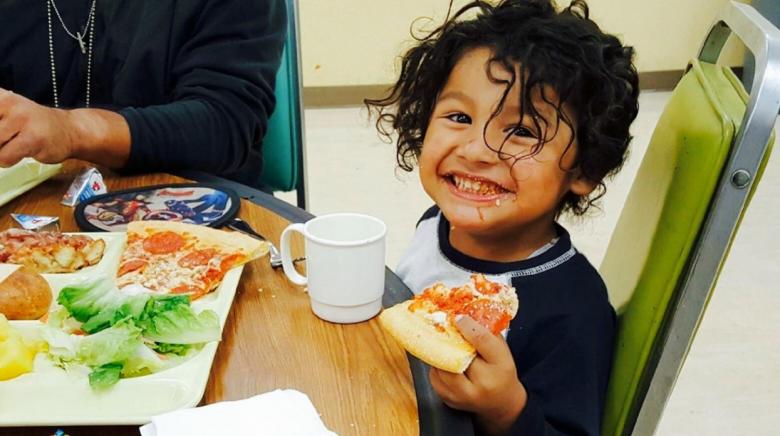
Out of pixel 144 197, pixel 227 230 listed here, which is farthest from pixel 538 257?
pixel 144 197

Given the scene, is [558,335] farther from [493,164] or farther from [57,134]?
[57,134]

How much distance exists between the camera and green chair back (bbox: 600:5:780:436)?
754mm

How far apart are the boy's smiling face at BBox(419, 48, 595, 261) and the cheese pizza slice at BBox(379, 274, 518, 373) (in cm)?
23

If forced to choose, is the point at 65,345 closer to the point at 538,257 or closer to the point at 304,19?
the point at 538,257

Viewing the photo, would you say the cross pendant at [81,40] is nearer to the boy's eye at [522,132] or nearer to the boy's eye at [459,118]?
the boy's eye at [459,118]

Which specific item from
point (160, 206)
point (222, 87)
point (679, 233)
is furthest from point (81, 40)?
point (679, 233)

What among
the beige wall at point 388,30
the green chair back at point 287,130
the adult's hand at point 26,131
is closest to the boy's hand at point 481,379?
the adult's hand at point 26,131

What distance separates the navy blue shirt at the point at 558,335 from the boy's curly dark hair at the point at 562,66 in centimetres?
16

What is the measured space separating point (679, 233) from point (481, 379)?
0.28 m

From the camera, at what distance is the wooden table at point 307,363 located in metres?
0.67

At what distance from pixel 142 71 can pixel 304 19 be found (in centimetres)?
318

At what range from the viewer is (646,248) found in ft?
3.05

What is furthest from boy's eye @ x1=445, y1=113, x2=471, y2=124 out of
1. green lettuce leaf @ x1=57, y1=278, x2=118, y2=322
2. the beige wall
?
the beige wall

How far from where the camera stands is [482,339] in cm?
75
